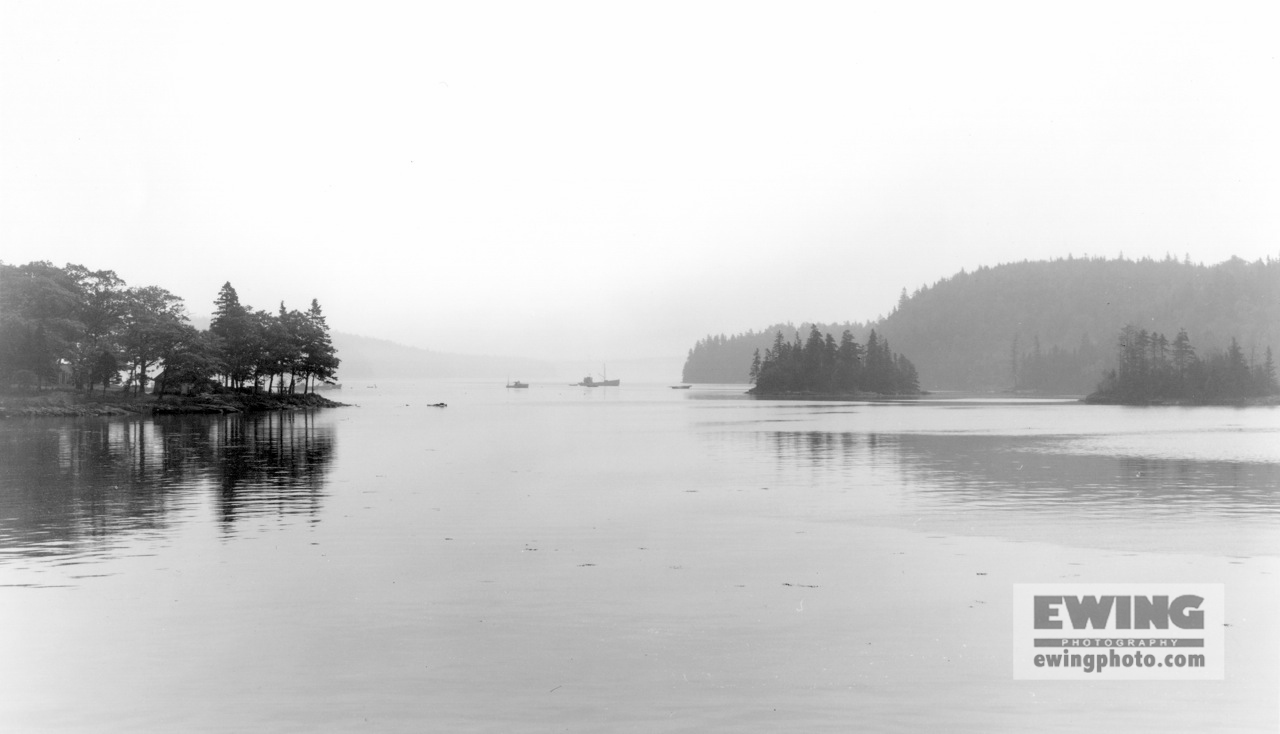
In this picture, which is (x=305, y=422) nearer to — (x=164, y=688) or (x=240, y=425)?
(x=240, y=425)

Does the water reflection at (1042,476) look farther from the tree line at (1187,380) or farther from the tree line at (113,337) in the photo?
the tree line at (1187,380)

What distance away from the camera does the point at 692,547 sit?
65.6 feet

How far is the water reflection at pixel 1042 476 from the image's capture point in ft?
87.3

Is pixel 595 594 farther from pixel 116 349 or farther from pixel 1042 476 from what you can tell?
pixel 116 349

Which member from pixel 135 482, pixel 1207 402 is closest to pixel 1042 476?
pixel 135 482

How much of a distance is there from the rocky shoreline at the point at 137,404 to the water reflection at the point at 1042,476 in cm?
7121

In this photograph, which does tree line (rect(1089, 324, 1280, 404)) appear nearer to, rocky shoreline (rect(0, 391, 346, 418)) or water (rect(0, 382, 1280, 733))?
rocky shoreline (rect(0, 391, 346, 418))

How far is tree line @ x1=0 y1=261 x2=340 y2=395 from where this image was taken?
9450cm

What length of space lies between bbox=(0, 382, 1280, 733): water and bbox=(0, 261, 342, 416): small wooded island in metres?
68.7

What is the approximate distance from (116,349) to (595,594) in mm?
109647

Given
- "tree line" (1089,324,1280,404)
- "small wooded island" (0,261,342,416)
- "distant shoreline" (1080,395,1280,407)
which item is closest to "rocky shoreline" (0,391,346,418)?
"small wooded island" (0,261,342,416)

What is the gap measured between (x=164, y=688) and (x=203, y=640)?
74.1 inches

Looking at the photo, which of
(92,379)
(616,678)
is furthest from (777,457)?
(92,379)

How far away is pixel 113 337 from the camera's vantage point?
10788cm
